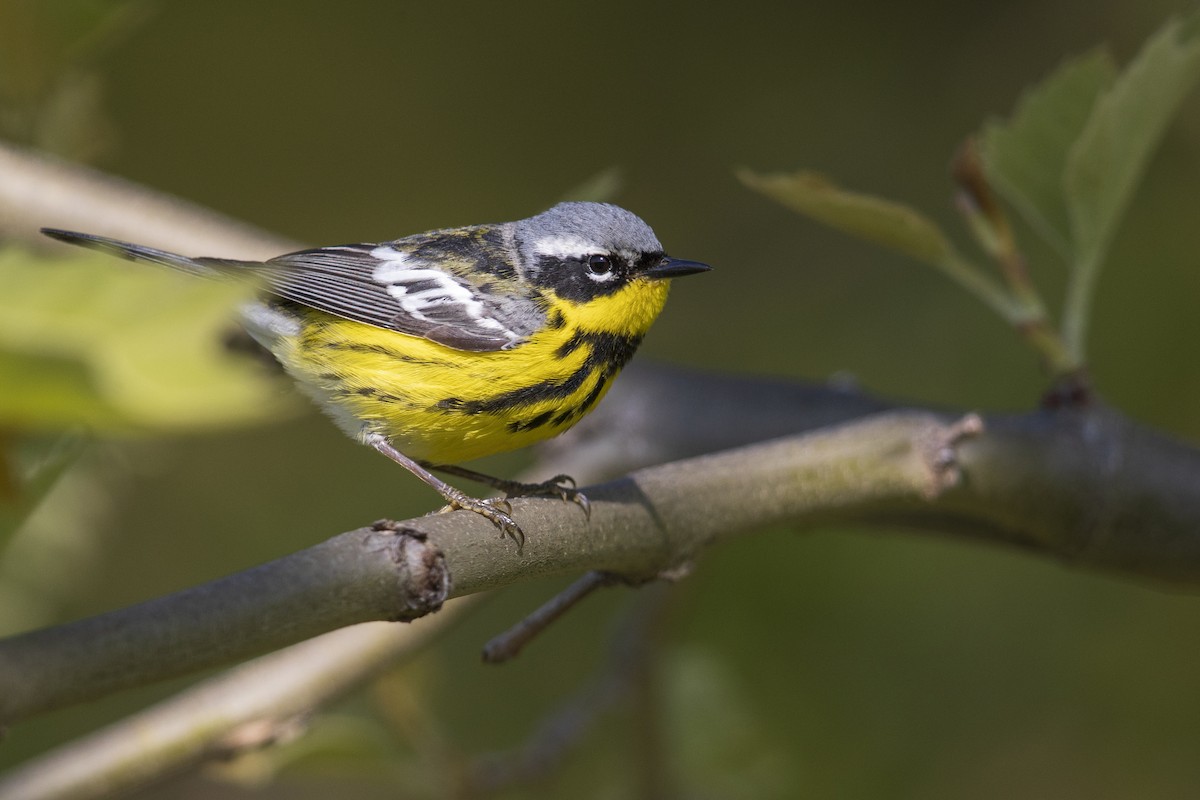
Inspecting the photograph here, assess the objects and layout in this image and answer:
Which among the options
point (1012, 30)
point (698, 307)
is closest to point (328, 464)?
point (698, 307)

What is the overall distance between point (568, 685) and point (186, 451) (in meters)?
1.22

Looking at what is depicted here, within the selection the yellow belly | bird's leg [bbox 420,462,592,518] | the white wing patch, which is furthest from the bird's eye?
bird's leg [bbox 420,462,592,518]

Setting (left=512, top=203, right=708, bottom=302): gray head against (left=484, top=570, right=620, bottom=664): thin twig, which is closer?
(left=484, top=570, right=620, bottom=664): thin twig

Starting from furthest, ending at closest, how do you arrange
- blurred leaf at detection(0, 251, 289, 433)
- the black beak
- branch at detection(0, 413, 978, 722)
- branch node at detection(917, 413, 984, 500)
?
the black beak, branch node at detection(917, 413, 984, 500), branch at detection(0, 413, 978, 722), blurred leaf at detection(0, 251, 289, 433)

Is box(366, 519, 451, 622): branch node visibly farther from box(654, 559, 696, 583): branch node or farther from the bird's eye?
the bird's eye

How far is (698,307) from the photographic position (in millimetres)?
3650

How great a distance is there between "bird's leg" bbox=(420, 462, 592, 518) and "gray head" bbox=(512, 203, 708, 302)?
402 millimetres

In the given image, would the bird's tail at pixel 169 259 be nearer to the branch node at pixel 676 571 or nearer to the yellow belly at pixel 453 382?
the yellow belly at pixel 453 382

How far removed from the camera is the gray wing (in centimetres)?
225

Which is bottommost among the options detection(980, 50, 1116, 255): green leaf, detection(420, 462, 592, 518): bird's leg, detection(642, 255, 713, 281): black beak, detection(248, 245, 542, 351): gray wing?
detection(420, 462, 592, 518): bird's leg

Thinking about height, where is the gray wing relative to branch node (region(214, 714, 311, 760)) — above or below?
above

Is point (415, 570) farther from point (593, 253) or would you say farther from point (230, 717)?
point (593, 253)

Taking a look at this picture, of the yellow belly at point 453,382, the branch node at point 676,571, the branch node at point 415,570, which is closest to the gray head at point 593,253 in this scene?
the yellow belly at point 453,382

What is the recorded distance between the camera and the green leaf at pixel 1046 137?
189 cm
